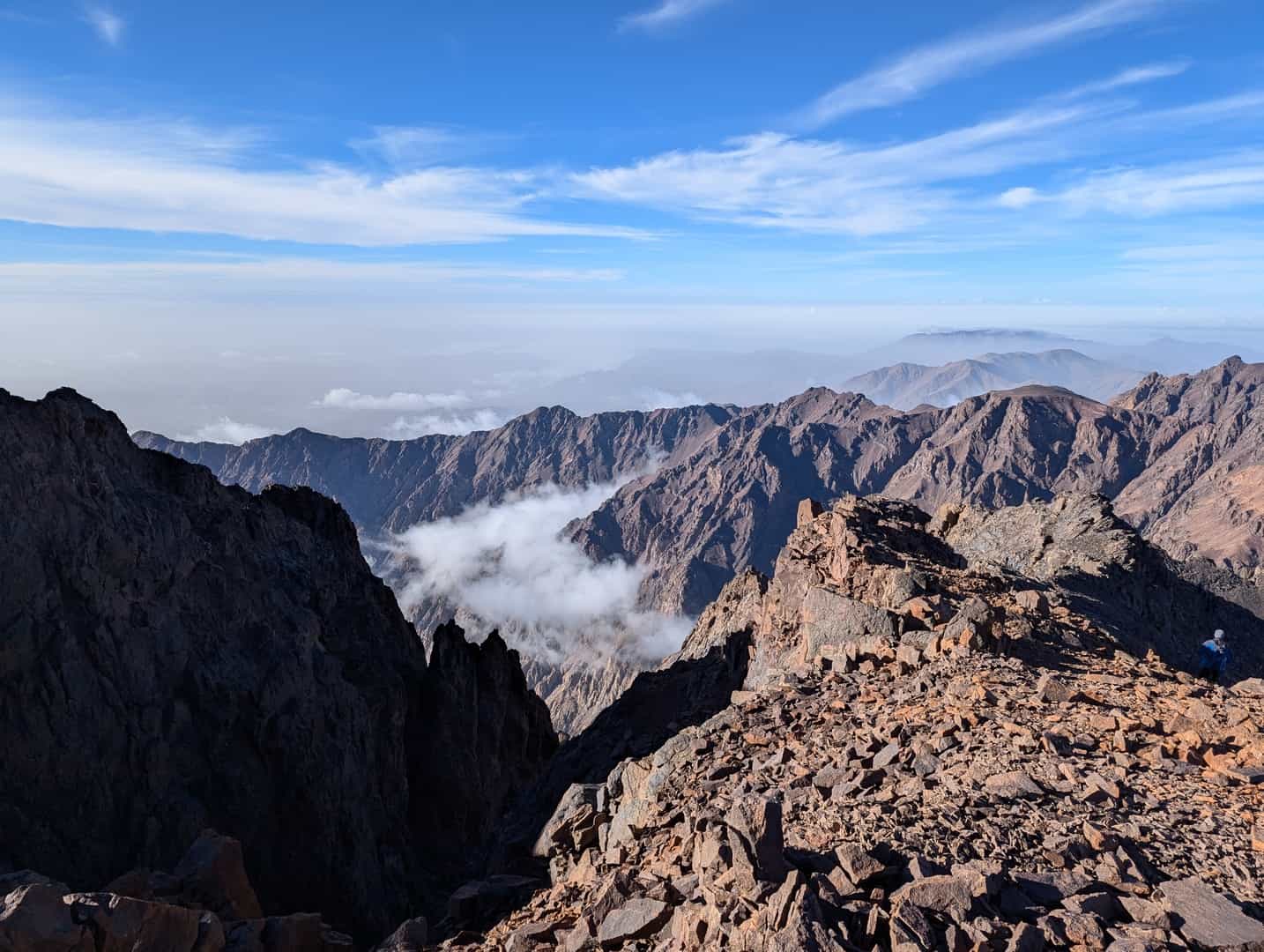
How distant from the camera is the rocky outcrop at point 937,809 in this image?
31.4 ft

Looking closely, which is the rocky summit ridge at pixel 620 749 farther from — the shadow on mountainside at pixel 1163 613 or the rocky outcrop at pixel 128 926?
the shadow on mountainside at pixel 1163 613

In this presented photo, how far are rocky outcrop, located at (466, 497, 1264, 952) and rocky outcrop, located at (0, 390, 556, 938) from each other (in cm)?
2088

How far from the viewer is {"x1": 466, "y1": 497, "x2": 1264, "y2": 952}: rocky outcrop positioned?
9.59m

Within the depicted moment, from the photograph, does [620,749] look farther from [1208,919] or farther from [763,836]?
[1208,919]

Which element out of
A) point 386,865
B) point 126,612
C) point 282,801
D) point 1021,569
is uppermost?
point 126,612

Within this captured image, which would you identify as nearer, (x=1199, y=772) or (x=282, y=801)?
(x=1199, y=772)

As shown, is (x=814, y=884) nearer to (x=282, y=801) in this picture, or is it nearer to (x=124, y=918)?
(x=124, y=918)

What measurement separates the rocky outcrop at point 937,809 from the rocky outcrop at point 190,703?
2088 centimetres

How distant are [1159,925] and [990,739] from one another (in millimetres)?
6038

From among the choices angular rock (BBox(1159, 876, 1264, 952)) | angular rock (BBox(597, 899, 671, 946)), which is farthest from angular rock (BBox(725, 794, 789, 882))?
angular rock (BBox(1159, 876, 1264, 952))

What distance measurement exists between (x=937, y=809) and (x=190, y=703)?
1325 inches

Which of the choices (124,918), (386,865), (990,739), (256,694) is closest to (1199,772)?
(990,739)

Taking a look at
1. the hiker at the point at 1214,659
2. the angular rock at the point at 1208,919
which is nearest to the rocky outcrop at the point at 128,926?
the angular rock at the point at 1208,919

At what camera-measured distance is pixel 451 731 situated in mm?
46188
